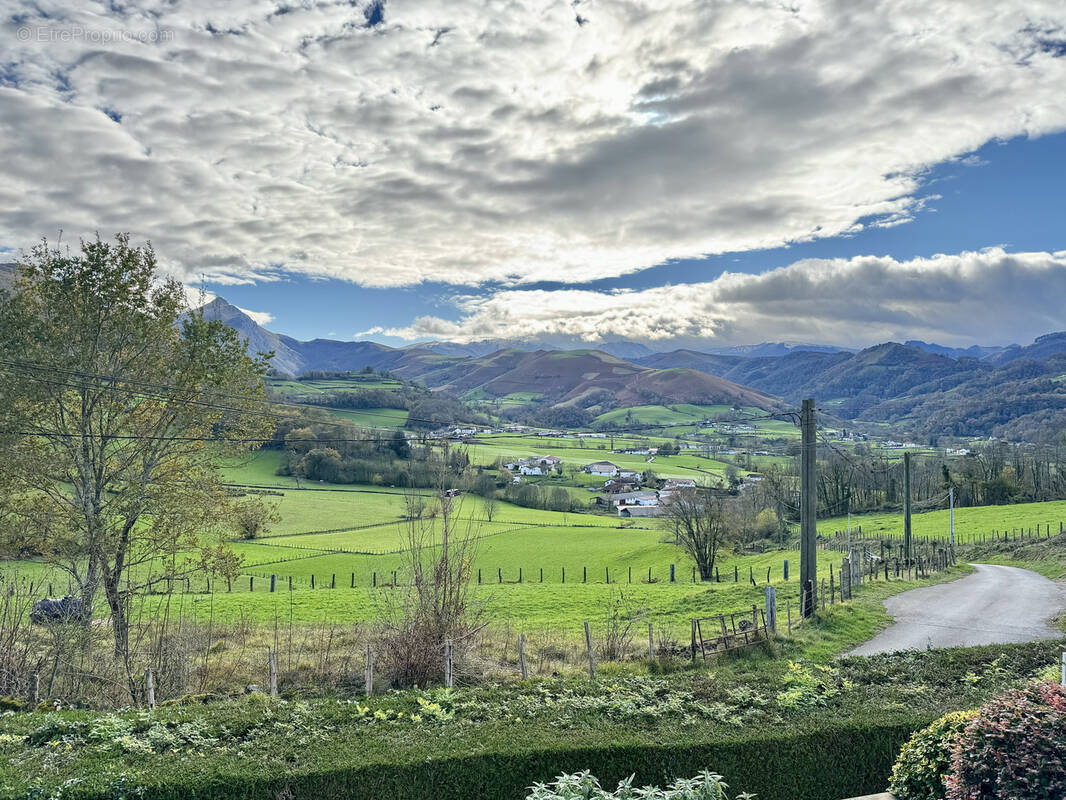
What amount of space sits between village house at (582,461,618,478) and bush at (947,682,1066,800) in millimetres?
116645

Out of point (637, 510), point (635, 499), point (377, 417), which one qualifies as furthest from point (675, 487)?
point (377, 417)

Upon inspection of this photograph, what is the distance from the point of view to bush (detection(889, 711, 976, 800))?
7.20m

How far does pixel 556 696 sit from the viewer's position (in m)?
12.6

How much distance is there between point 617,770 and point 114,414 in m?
19.2

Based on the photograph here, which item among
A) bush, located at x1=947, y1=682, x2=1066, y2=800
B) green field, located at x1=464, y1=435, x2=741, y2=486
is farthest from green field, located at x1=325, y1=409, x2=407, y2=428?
bush, located at x1=947, y1=682, x2=1066, y2=800

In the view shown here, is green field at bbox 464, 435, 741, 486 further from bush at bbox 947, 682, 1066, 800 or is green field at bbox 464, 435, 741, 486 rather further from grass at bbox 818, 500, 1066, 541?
bush at bbox 947, 682, 1066, 800

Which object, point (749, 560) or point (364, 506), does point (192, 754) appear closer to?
point (749, 560)

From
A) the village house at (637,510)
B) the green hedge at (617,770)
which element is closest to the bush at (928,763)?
the green hedge at (617,770)

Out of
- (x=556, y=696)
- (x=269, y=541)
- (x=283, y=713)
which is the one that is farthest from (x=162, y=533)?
(x=269, y=541)

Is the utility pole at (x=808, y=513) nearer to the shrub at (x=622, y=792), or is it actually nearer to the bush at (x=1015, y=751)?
the bush at (x=1015, y=751)

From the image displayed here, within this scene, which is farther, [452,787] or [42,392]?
[42,392]

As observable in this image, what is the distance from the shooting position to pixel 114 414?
20.7m

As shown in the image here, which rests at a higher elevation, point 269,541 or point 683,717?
point 683,717

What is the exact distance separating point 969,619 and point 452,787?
21915 millimetres
